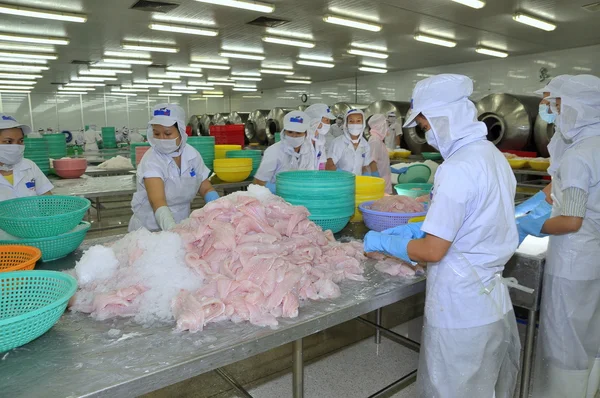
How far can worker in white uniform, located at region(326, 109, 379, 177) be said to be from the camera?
468 cm

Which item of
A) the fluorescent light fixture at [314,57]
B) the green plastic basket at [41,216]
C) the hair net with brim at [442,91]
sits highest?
the fluorescent light fixture at [314,57]

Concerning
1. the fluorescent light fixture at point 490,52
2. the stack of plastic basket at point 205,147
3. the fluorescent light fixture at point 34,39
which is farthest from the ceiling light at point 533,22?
the fluorescent light fixture at point 34,39

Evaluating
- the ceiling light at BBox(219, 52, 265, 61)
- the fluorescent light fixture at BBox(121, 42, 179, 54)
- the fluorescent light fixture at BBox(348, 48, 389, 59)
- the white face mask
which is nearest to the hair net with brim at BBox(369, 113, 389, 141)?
A: the white face mask

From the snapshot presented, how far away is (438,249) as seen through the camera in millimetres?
1495

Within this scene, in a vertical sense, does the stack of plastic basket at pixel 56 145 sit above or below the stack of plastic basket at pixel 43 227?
above

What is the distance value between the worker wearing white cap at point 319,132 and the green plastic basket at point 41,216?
2.52 m

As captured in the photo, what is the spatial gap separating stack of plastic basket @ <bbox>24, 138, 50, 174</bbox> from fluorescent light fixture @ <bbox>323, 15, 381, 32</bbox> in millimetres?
4848

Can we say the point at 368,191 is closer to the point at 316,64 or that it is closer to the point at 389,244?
the point at 389,244

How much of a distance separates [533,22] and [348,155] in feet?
16.7

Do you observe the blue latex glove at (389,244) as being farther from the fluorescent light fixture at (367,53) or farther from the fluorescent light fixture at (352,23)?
the fluorescent light fixture at (367,53)

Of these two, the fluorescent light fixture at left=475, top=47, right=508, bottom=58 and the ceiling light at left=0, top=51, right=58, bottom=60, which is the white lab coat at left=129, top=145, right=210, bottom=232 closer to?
the fluorescent light fixture at left=475, top=47, right=508, bottom=58

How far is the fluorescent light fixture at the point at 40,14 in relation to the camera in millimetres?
6336

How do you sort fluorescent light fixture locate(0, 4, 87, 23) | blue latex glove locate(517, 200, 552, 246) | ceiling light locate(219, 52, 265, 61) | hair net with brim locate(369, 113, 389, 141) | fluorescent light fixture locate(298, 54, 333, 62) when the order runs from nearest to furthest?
blue latex glove locate(517, 200, 552, 246) → hair net with brim locate(369, 113, 389, 141) → fluorescent light fixture locate(0, 4, 87, 23) → ceiling light locate(219, 52, 265, 61) → fluorescent light fixture locate(298, 54, 333, 62)

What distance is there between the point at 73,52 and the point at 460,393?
11451mm
